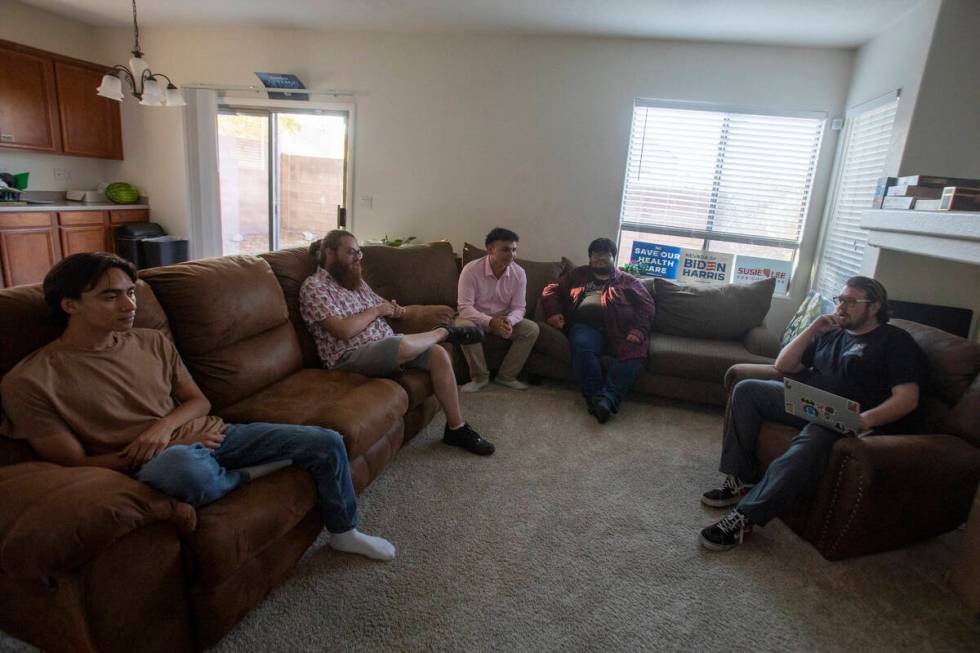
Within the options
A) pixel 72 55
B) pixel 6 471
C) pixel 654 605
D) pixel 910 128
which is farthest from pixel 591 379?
pixel 72 55

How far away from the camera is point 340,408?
196cm

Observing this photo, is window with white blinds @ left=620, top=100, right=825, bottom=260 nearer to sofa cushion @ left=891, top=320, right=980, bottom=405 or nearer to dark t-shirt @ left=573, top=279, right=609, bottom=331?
dark t-shirt @ left=573, top=279, right=609, bottom=331

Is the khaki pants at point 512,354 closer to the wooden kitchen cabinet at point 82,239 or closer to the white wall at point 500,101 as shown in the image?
the white wall at point 500,101

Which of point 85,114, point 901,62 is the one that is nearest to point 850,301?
point 901,62

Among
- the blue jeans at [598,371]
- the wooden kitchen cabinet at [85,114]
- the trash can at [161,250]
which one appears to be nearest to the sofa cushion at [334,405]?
the blue jeans at [598,371]

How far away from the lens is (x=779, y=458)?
2.00 m

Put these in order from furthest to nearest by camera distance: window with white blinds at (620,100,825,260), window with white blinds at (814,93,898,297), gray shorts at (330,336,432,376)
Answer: window with white blinds at (620,100,825,260)
window with white blinds at (814,93,898,297)
gray shorts at (330,336,432,376)

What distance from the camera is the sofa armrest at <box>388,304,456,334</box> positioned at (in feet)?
9.41

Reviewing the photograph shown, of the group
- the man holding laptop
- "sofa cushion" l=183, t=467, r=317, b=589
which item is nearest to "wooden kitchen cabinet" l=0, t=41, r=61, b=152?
"sofa cushion" l=183, t=467, r=317, b=589

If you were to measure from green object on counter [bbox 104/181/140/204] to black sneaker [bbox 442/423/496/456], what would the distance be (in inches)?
180

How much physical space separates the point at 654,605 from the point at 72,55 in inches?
256

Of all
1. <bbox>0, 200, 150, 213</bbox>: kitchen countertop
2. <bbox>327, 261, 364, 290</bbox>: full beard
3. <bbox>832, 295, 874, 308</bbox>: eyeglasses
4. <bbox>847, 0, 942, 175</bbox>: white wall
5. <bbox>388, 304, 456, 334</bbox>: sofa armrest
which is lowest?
<bbox>388, 304, 456, 334</bbox>: sofa armrest

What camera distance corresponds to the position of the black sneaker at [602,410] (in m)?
3.05

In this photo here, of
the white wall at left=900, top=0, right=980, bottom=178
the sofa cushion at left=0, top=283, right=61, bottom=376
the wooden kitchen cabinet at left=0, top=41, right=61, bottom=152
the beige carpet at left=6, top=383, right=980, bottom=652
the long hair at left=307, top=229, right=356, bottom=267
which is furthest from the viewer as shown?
the wooden kitchen cabinet at left=0, top=41, right=61, bottom=152
